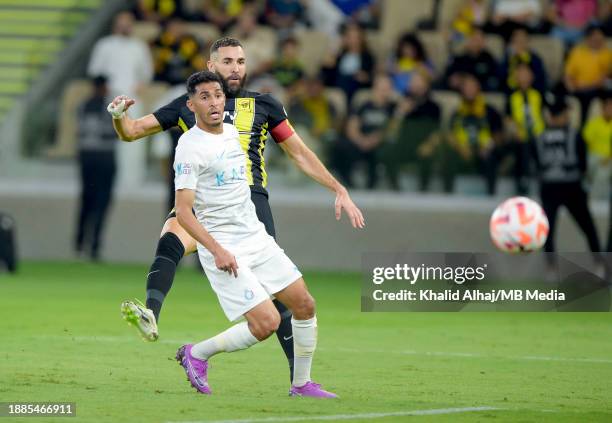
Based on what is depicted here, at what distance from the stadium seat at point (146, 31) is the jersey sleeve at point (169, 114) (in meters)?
12.1

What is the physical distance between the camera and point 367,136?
18859 mm

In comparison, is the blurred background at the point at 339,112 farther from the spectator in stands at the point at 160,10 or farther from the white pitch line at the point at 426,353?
the white pitch line at the point at 426,353

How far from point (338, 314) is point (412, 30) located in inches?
285

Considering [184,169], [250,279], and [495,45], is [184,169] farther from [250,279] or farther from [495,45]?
[495,45]

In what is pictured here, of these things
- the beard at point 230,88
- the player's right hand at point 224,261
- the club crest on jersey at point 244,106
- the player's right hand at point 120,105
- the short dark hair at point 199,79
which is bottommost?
the player's right hand at point 224,261

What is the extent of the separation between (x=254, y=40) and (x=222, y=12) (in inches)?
52.5

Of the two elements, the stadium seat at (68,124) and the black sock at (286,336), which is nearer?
the black sock at (286,336)

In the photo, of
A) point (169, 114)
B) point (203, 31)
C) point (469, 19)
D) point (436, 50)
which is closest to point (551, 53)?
point (469, 19)

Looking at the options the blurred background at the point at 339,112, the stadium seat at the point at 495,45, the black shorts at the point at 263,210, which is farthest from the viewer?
the stadium seat at the point at 495,45

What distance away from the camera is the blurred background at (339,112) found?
18547 mm

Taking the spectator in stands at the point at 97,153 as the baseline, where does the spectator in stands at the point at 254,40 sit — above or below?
above

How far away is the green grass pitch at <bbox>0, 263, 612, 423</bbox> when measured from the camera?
26.2 feet

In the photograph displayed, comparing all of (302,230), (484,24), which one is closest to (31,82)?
(302,230)

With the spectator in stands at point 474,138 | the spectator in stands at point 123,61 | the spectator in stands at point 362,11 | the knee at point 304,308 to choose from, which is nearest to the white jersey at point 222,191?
the knee at point 304,308
